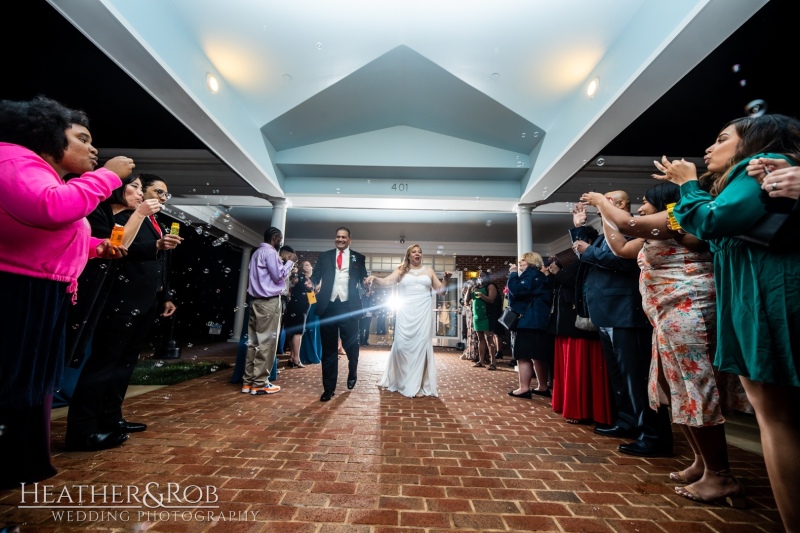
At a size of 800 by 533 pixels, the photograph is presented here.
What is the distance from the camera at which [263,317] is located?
3.86 meters

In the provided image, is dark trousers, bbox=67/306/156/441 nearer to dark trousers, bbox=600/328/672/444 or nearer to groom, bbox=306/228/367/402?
groom, bbox=306/228/367/402

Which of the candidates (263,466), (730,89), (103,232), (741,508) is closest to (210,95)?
(103,232)

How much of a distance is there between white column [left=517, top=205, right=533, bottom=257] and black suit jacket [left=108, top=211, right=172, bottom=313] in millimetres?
6999

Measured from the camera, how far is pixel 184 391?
3727mm

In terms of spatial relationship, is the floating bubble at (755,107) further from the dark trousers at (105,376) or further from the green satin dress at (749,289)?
the dark trousers at (105,376)

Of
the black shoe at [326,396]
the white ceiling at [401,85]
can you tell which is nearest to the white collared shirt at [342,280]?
the black shoe at [326,396]

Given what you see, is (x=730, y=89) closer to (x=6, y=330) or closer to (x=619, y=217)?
(x=619, y=217)

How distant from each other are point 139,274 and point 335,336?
190cm

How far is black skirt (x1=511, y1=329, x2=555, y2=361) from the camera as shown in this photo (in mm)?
3939

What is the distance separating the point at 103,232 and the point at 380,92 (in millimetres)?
5492

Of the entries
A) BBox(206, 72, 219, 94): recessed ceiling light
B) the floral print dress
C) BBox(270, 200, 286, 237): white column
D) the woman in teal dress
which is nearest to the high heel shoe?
the floral print dress

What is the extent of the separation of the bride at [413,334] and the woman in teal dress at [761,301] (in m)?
2.76

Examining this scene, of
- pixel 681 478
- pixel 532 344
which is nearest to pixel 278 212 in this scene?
pixel 532 344

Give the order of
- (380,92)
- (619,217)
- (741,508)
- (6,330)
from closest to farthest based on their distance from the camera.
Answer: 1. (6,330)
2. (741,508)
3. (619,217)
4. (380,92)
